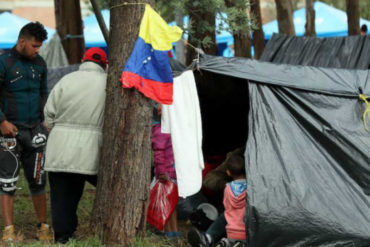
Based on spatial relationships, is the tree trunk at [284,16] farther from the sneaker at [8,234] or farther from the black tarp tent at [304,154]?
the sneaker at [8,234]

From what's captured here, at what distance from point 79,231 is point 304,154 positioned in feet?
7.15

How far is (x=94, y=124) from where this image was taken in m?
4.86

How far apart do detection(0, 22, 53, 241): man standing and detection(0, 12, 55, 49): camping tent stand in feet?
28.3

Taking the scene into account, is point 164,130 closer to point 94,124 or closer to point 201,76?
point 94,124

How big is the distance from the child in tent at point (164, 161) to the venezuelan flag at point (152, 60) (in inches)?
34.2

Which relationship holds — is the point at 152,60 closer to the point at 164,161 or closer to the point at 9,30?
the point at 164,161

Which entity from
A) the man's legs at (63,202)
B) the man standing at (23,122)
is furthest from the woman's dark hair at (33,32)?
the man's legs at (63,202)

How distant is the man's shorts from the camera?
16.6 ft

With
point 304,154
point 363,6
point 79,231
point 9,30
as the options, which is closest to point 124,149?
point 79,231

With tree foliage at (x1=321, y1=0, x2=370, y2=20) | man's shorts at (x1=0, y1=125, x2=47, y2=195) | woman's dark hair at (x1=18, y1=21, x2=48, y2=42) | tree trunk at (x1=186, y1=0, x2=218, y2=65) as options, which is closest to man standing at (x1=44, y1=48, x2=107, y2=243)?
man's shorts at (x1=0, y1=125, x2=47, y2=195)

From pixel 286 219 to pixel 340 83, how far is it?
4.23 ft

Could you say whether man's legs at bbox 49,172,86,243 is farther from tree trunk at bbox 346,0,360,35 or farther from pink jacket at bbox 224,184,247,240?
tree trunk at bbox 346,0,360,35

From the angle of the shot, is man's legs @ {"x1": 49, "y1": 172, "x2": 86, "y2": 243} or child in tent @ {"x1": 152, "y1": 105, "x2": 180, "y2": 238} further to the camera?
child in tent @ {"x1": 152, "y1": 105, "x2": 180, "y2": 238}

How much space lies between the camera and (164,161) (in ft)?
18.1
